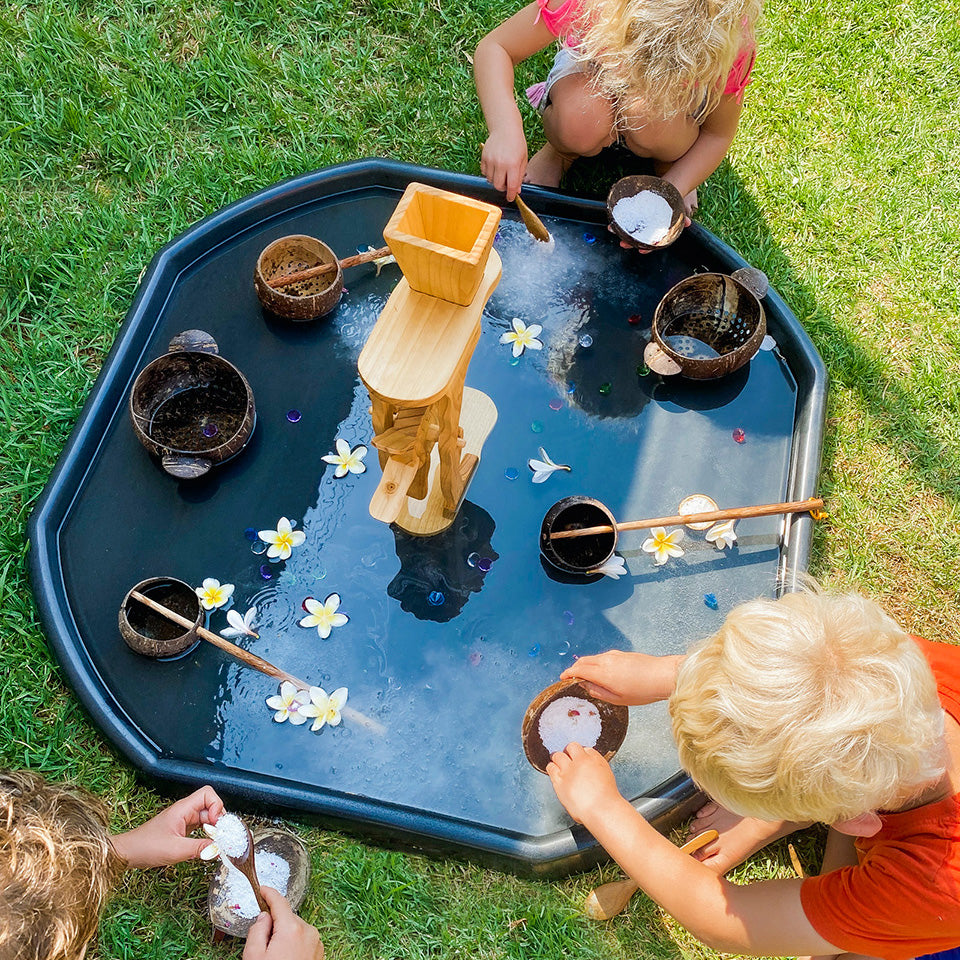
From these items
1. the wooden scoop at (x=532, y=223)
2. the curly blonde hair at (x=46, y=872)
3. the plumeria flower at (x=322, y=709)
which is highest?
the wooden scoop at (x=532, y=223)

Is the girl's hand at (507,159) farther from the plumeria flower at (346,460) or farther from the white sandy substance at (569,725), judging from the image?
the white sandy substance at (569,725)

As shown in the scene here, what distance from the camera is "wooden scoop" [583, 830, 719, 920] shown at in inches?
60.1

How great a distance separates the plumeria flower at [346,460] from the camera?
1755 mm

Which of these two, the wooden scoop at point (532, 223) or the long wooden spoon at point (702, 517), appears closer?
the long wooden spoon at point (702, 517)

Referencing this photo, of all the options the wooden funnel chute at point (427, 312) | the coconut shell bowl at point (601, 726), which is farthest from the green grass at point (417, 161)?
the wooden funnel chute at point (427, 312)

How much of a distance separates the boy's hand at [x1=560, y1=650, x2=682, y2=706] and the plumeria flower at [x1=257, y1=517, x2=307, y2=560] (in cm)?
61

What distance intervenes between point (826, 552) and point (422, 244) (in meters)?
1.26

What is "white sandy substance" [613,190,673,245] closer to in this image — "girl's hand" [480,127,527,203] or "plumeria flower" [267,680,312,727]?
"girl's hand" [480,127,527,203]

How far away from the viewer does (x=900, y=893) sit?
3.90 feet

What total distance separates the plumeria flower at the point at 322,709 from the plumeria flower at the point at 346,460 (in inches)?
17.6

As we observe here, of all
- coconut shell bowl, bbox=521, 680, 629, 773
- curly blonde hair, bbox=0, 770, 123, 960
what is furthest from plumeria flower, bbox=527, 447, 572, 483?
curly blonde hair, bbox=0, 770, 123, 960

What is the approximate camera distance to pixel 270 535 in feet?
5.53

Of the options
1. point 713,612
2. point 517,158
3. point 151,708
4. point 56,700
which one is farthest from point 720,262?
point 56,700

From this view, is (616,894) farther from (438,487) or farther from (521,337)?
(521,337)
